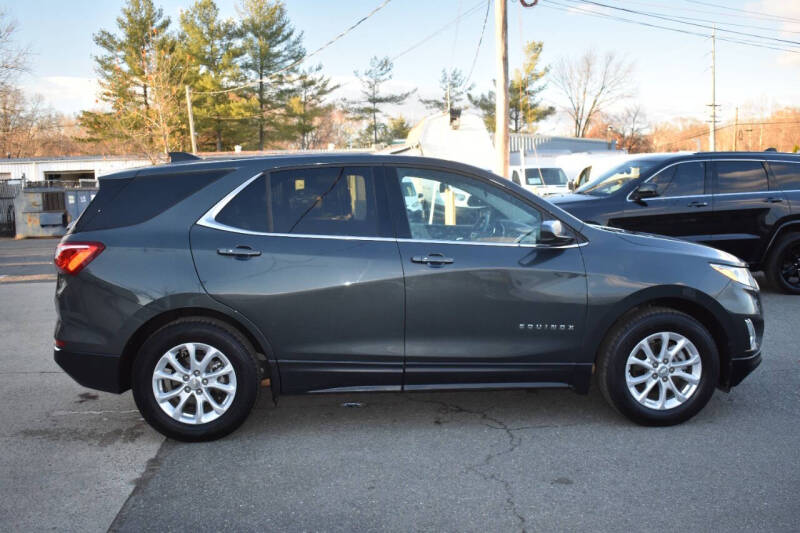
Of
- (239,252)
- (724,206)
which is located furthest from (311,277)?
(724,206)

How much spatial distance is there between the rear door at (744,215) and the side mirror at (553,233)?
5.26 metres

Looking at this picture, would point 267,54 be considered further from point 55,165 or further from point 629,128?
point 629,128

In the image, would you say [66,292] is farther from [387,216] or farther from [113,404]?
[387,216]

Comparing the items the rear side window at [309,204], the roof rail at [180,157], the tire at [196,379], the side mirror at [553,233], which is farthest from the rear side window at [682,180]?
the tire at [196,379]

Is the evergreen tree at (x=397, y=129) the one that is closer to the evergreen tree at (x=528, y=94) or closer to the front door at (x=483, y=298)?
the evergreen tree at (x=528, y=94)

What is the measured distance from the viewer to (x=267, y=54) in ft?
151

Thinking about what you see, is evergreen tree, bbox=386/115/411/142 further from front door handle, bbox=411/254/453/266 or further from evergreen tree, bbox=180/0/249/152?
front door handle, bbox=411/254/453/266

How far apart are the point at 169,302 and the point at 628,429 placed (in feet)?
9.73

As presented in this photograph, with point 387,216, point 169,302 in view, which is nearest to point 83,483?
point 169,302

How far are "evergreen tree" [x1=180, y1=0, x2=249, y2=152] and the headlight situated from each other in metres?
43.5

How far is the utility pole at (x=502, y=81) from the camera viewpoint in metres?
13.1

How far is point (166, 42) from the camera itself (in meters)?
43.7

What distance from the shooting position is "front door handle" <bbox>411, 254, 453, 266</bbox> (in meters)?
4.03

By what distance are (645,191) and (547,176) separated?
14712mm
